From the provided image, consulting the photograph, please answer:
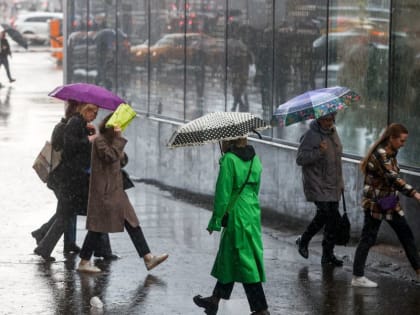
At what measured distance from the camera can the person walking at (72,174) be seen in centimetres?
1112

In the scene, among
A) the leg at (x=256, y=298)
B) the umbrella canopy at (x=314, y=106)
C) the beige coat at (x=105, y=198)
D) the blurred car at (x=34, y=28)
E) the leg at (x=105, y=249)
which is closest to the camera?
the leg at (x=256, y=298)

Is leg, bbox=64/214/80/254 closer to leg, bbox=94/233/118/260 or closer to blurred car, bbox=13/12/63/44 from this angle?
leg, bbox=94/233/118/260

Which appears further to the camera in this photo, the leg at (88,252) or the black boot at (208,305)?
the leg at (88,252)

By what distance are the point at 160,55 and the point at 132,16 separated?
1.36 m

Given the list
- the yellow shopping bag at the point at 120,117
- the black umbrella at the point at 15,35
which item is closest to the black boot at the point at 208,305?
the yellow shopping bag at the point at 120,117

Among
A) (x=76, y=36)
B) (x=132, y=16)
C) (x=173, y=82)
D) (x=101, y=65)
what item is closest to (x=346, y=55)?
(x=173, y=82)

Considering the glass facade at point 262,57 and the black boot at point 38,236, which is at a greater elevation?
the glass facade at point 262,57

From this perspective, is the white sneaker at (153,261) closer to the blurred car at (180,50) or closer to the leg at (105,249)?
the leg at (105,249)

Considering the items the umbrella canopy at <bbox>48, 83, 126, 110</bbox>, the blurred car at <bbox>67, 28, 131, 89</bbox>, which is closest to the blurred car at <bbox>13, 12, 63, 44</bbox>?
the blurred car at <bbox>67, 28, 131, 89</bbox>

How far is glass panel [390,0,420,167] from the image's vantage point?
1188 cm

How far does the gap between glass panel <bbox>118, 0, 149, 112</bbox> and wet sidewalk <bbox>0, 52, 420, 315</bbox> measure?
3.21 m

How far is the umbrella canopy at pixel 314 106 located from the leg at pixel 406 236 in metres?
1.14

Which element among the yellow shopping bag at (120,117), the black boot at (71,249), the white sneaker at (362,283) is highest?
the yellow shopping bag at (120,117)

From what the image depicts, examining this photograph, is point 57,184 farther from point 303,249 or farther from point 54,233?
point 303,249
